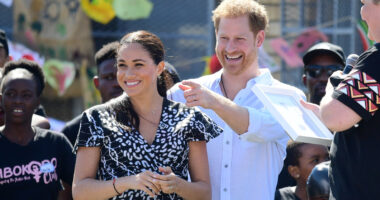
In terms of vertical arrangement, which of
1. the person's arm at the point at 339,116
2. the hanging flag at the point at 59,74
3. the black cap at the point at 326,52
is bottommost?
the hanging flag at the point at 59,74

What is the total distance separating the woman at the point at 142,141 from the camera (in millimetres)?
3285

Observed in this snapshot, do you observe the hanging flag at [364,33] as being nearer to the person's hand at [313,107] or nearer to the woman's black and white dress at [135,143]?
the person's hand at [313,107]

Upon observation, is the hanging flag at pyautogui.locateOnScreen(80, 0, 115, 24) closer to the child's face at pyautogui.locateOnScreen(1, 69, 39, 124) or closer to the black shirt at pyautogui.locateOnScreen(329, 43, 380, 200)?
the child's face at pyautogui.locateOnScreen(1, 69, 39, 124)

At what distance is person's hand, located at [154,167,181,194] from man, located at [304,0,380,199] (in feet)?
2.44

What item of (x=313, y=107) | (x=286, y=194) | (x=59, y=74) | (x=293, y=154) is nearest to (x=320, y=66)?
(x=293, y=154)

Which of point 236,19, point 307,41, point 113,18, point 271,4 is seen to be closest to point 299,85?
point 307,41

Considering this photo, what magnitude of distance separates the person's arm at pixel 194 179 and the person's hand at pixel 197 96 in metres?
0.21

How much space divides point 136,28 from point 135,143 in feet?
15.0

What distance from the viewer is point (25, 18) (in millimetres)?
7668

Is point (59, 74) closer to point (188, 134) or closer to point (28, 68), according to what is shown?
point (28, 68)

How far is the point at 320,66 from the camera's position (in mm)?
5195

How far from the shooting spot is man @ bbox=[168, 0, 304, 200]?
3801mm

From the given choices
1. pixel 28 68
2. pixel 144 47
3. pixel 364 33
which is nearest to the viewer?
pixel 144 47

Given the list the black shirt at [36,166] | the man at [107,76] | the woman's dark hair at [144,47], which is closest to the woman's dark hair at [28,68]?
the black shirt at [36,166]
